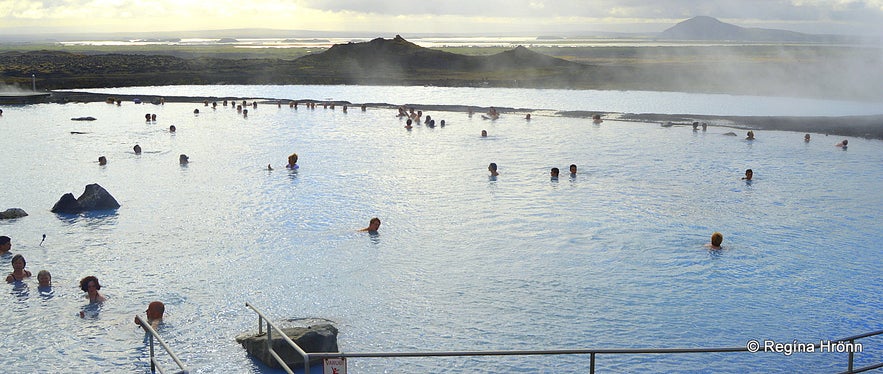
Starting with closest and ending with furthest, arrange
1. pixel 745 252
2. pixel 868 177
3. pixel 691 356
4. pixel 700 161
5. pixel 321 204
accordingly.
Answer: pixel 691 356 < pixel 745 252 < pixel 321 204 < pixel 868 177 < pixel 700 161

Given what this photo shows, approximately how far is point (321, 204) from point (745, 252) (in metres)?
9.70

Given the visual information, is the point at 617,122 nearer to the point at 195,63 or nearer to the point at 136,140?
the point at 136,140

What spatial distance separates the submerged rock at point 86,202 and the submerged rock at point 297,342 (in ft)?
32.3

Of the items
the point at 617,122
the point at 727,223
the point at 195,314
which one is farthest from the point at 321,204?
the point at 617,122

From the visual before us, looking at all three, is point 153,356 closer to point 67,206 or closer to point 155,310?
point 155,310

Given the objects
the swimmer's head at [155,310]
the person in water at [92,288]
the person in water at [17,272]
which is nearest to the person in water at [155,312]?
the swimmer's head at [155,310]

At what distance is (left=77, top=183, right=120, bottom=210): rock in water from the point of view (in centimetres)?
1761

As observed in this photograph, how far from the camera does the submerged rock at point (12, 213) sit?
55.1ft

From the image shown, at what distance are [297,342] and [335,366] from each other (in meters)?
1.92

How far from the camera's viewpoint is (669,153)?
2600 cm

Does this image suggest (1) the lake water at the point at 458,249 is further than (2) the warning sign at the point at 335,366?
Yes

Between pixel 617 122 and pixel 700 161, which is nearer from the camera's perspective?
pixel 700 161

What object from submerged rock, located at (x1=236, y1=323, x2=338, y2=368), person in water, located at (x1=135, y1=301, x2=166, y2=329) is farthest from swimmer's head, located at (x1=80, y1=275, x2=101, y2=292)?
submerged rock, located at (x1=236, y1=323, x2=338, y2=368)

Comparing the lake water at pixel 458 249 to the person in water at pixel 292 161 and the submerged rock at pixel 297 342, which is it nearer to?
the submerged rock at pixel 297 342
